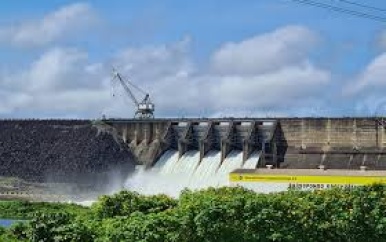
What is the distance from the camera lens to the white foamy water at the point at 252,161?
81.2 metres

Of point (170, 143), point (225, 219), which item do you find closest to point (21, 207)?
point (170, 143)

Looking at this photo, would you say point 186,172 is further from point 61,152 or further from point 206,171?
point 61,152

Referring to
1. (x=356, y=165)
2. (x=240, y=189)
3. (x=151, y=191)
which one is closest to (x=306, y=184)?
(x=356, y=165)

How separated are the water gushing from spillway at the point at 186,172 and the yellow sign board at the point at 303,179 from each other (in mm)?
8631

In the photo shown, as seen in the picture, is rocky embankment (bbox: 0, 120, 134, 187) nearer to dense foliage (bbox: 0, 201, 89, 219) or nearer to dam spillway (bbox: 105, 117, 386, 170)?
dam spillway (bbox: 105, 117, 386, 170)

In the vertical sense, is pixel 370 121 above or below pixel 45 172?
above

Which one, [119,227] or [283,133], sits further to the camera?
[283,133]

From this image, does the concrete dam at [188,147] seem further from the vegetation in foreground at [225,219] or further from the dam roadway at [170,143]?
the vegetation in foreground at [225,219]

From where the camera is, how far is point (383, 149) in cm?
7831

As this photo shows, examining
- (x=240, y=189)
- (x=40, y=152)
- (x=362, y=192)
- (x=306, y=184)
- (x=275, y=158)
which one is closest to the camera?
(x=362, y=192)

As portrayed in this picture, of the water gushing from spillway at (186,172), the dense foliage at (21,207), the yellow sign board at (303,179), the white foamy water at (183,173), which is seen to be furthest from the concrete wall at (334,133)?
the dense foliage at (21,207)

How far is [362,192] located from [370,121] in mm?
44939

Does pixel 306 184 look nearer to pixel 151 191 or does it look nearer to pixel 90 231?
pixel 151 191

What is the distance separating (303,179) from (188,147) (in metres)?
23.4
